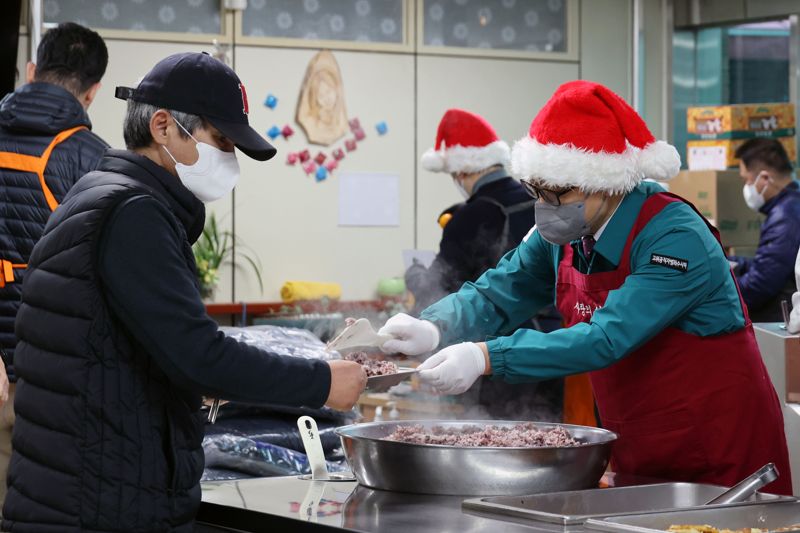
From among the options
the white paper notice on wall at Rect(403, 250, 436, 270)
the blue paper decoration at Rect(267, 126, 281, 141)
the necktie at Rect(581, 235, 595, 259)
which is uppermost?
the blue paper decoration at Rect(267, 126, 281, 141)

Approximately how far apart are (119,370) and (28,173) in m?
1.58

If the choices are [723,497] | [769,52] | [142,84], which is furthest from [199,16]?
[723,497]

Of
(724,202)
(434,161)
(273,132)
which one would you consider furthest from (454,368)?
(273,132)

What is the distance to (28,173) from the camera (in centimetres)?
324

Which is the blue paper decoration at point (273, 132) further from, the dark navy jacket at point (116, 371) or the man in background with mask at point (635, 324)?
the dark navy jacket at point (116, 371)

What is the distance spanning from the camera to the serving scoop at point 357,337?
Result: 2.54 m

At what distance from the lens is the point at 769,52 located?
804 centimetres

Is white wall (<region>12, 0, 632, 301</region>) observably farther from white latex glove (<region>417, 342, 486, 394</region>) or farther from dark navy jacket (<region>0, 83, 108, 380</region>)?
white latex glove (<region>417, 342, 486, 394</region>)

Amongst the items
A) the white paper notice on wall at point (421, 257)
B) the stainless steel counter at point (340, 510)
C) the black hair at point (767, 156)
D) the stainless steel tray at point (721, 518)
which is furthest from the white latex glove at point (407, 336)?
the black hair at point (767, 156)

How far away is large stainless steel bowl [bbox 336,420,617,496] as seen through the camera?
2080 mm

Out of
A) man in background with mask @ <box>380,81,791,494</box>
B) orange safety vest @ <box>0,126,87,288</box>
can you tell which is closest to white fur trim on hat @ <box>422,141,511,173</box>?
orange safety vest @ <box>0,126,87,288</box>

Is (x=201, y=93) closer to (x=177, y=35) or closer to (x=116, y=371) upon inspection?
(x=116, y=371)

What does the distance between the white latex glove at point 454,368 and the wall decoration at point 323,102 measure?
5284 mm

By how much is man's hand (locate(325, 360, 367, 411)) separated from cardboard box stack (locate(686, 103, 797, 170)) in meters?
5.64
